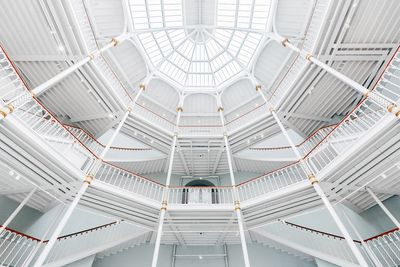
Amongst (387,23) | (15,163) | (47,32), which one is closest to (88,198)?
(15,163)

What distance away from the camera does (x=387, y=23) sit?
31.1 ft

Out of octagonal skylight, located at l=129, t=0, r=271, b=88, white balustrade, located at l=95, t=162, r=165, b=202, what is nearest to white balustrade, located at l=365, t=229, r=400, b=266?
white balustrade, located at l=95, t=162, r=165, b=202

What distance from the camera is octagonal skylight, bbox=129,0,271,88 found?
14.5 metres

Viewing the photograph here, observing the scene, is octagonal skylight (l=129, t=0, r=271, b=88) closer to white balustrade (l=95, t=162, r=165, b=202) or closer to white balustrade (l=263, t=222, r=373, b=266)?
white balustrade (l=95, t=162, r=165, b=202)

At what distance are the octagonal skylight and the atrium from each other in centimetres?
9

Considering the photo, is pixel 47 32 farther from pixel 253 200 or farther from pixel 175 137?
pixel 253 200

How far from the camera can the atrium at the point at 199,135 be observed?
892 cm

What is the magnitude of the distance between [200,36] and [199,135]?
305 inches

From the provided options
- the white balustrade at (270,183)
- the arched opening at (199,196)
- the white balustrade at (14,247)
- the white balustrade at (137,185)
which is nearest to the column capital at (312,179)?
the white balustrade at (270,183)

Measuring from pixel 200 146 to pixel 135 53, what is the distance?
7.82 metres

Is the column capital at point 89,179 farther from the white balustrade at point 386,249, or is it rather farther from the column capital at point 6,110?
the white balustrade at point 386,249

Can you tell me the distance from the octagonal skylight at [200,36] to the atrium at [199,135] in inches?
3.6

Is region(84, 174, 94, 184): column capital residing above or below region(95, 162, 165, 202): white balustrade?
below

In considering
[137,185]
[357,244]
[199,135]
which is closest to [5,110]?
[137,185]
